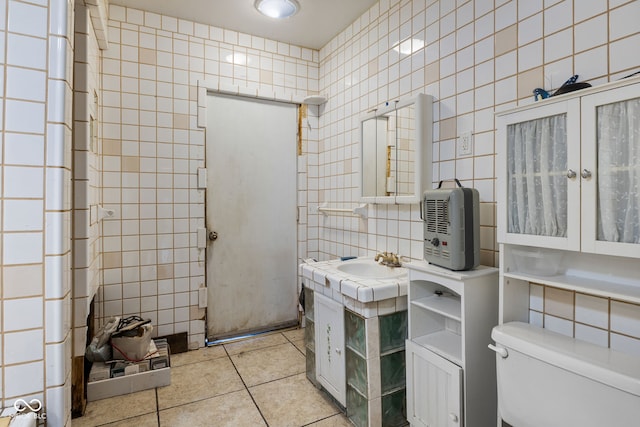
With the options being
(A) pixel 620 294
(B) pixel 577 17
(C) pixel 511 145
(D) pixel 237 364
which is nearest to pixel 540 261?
(A) pixel 620 294

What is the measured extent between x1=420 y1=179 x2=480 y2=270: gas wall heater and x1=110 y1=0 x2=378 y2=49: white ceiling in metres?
1.69

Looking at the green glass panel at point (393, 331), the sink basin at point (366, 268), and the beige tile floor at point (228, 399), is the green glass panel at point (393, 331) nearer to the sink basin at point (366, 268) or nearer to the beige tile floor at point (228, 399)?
the sink basin at point (366, 268)

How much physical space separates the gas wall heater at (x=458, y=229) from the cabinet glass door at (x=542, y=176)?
0.53 feet

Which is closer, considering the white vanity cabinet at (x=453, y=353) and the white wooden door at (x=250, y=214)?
the white vanity cabinet at (x=453, y=353)

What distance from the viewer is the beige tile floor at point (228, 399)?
1.82 metres

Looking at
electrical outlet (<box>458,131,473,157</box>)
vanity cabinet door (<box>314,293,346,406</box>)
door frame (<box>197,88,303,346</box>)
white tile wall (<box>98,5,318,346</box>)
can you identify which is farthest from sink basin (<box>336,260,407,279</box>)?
white tile wall (<box>98,5,318,346</box>)

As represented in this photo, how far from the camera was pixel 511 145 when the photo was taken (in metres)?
1.30

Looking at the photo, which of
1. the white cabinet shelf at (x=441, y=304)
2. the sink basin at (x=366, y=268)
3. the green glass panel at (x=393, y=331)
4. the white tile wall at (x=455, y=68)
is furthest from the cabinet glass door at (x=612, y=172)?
the sink basin at (x=366, y=268)

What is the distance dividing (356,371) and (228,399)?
85 centimetres

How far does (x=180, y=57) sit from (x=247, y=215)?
135cm

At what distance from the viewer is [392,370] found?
1.70m

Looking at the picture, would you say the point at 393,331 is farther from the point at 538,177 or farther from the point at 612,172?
the point at 612,172

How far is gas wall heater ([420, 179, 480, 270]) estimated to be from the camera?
4.73 ft

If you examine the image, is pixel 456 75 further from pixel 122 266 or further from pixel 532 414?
pixel 122 266
